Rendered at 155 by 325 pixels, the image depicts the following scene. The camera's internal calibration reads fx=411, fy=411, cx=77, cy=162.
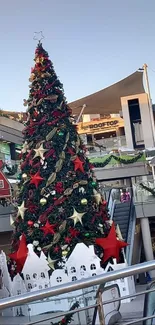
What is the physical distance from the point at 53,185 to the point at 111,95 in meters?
15.2

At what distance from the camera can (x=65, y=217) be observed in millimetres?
8523

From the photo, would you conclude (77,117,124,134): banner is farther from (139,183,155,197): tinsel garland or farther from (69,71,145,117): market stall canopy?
(139,183,155,197): tinsel garland

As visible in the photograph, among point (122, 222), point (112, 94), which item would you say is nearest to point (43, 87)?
point (122, 222)

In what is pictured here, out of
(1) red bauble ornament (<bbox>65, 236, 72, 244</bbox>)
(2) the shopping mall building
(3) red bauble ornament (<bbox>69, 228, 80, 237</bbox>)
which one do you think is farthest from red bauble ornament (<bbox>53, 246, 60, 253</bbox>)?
(2) the shopping mall building

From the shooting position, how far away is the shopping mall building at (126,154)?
536 inches

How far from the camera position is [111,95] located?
23.1 m

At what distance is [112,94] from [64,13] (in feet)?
30.1

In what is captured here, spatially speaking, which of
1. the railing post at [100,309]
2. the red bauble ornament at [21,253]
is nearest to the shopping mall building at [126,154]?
the red bauble ornament at [21,253]

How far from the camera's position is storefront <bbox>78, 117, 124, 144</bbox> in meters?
29.6

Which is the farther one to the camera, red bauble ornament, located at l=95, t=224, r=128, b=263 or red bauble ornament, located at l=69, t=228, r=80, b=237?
red bauble ornament, located at l=95, t=224, r=128, b=263

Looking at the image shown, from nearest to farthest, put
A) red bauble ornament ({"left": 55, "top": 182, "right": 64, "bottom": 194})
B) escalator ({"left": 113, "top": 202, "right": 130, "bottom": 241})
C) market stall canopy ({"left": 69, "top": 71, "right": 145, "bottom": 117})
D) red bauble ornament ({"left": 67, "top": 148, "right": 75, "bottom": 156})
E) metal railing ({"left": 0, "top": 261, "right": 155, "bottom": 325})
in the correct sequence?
metal railing ({"left": 0, "top": 261, "right": 155, "bottom": 325})
red bauble ornament ({"left": 55, "top": 182, "right": 64, "bottom": 194})
red bauble ornament ({"left": 67, "top": 148, "right": 75, "bottom": 156})
escalator ({"left": 113, "top": 202, "right": 130, "bottom": 241})
market stall canopy ({"left": 69, "top": 71, "right": 145, "bottom": 117})

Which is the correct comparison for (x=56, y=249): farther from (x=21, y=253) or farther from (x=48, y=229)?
(x=21, y=253)

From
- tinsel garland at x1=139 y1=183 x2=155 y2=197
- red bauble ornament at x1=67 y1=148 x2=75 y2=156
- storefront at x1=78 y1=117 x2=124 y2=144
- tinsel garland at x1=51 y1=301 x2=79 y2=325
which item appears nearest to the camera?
tinsel garland at x1=51 y1=301 x2=79 y2=325

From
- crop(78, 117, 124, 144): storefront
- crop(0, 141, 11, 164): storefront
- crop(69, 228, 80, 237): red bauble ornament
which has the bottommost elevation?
crop(69, 228, 80, 237): red bauble ornament
